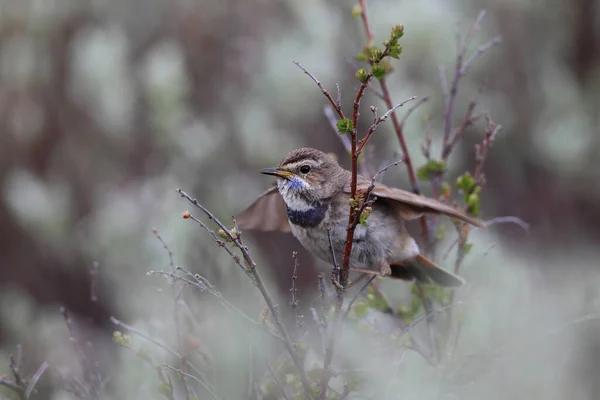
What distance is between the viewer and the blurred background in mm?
5609

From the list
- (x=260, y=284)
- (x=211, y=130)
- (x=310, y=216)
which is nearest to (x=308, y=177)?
(x=310, y=216)

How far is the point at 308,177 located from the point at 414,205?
0.46 m

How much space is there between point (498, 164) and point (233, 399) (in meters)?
4.23

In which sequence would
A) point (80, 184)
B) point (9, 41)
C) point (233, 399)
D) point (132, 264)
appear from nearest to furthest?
point (233, 399) → point (132, 264) → point (80, 184) → point (9, 41)

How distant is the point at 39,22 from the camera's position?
7109 mm

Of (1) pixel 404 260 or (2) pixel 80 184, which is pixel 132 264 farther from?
(1) pixel 404 260

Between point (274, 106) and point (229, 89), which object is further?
point (229, 89)

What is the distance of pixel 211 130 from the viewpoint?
648 cm

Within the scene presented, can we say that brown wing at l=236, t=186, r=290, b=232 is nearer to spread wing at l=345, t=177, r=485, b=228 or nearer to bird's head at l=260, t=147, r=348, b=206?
bird's head at l=260, t=147, r=348, b=206

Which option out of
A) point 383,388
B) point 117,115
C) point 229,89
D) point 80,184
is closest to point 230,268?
point 383,388

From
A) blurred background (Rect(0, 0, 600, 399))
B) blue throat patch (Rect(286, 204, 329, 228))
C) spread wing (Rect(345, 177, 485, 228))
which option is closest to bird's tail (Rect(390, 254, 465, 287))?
spread wing (Rect(345, 177, 485, 228))

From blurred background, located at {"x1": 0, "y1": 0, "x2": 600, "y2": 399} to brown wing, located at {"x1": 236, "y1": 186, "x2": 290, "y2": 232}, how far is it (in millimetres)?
896

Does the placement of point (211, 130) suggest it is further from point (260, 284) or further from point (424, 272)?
point (260, 284)

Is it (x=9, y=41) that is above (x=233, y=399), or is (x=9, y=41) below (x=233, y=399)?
above
